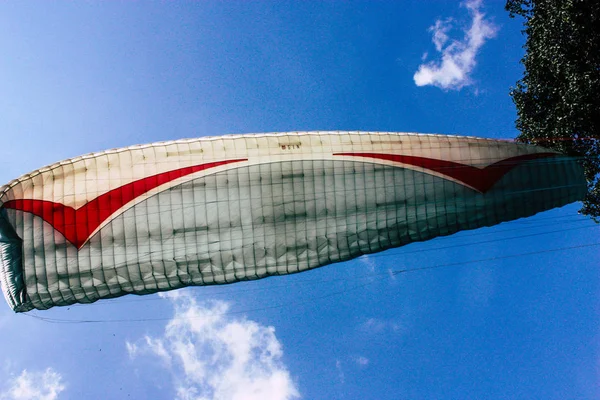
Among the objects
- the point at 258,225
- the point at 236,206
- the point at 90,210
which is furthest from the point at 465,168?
the point at 90,210

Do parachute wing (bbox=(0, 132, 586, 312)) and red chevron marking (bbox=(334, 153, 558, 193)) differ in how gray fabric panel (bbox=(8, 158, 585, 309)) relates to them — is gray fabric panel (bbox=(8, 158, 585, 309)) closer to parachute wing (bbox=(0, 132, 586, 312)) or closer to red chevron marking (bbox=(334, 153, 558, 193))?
parachute wing (bbox=(0, 132, 586, 312))

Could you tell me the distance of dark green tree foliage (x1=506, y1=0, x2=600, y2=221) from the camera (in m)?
21.0

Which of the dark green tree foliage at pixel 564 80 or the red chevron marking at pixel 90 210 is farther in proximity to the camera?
the dark green tree foliage at pixel 564 80

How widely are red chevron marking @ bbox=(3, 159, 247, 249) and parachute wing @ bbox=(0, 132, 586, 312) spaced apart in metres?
0.03

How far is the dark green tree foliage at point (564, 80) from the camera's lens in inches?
827

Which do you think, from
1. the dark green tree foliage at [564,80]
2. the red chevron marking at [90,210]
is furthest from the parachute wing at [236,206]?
the dark green tree foliage at [564,80]

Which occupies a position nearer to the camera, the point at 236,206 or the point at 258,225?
the point at 236,206

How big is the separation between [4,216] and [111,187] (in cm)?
315

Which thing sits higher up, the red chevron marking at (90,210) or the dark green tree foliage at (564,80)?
the dark green tree foliage at (564,80)

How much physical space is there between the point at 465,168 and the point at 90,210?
11913 mm

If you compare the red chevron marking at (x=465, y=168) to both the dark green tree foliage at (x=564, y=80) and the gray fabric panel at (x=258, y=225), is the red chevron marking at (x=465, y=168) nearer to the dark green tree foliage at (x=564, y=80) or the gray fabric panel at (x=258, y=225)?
the gray fabric panel at (x=258, y=225)

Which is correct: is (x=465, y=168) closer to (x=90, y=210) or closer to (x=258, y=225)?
(x=258, y=225)

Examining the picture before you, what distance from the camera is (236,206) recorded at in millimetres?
14211

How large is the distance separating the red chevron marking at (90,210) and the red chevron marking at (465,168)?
5.89m
